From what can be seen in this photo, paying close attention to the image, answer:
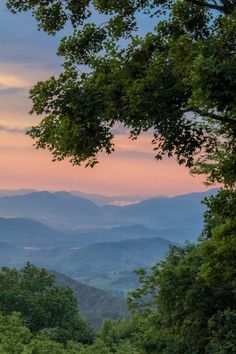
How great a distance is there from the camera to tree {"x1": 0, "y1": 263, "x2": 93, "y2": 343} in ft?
170

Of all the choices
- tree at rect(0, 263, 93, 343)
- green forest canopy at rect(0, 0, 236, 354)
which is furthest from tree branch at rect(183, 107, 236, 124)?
tree at rect(0, 263, 93, 343)

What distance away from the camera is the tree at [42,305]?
51875mm

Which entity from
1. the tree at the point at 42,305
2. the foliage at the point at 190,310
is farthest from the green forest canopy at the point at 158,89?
the tree at the point at 42,305

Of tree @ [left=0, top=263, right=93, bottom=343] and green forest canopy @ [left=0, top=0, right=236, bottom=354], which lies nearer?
green forest canopy @ [left=0, top=0, right=236, bottom=354]

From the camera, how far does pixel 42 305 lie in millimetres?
53094

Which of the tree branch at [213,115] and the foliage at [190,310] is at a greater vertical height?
the tree branch at [213,115]

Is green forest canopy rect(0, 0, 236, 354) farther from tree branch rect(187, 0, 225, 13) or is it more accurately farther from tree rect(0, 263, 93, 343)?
tree rect(0, 263, 93, 343)

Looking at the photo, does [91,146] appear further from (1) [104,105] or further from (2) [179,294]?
(2) [179,294]

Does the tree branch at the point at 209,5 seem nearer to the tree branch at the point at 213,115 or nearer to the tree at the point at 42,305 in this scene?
the tree branch at the point at 213,115

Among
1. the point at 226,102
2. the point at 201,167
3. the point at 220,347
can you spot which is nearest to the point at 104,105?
the point at 226,102

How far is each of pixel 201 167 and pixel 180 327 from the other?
7.95m

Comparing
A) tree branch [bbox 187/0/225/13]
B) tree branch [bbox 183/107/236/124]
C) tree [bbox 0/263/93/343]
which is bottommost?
tree [bbox 0/263/93/343]

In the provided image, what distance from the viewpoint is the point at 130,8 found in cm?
1226

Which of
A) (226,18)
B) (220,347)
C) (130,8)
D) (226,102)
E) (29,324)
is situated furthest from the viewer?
(29,324)
